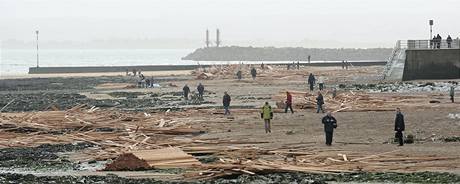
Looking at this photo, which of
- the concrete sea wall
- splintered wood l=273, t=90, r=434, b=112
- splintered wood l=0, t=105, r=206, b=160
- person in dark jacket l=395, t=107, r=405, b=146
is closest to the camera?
person in dark jacket l=395, t=107, r=405, b=146

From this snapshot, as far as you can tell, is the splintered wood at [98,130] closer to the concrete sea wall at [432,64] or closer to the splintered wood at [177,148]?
the splintered wood at [177,148]

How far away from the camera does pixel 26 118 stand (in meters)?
28.6

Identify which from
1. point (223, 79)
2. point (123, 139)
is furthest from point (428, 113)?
point (223, 79)

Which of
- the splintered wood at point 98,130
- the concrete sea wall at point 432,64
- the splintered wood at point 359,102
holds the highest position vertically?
the concrete sea wall at point 432,64

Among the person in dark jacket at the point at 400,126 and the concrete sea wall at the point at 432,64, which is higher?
the concrete sea wall at the point at 432,64

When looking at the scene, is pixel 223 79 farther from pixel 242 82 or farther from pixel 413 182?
pixel 413 182

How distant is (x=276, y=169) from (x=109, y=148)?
6269 mm

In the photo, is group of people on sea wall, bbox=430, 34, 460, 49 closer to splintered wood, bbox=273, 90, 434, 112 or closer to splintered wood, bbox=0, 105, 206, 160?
splintered wood, bbox=273, 90, 434, 112

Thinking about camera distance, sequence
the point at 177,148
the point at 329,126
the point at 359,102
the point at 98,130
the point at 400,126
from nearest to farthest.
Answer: the point at 177,148, the point at 400,126, the point at 329,126, the point at 98,130, the point at 359,102

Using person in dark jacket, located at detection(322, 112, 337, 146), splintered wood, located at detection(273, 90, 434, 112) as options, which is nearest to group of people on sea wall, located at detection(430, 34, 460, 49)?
splintered wood, located at detection(273, 90, 434, 112)

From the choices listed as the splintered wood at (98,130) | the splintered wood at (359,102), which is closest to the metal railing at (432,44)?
the splintered wood at (359,102)

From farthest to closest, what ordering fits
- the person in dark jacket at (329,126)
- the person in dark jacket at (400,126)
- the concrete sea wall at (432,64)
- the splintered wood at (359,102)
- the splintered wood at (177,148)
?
the concrete sea wall at (432,64), the splintered wood at (359,102), the person in dark jacket at (329,126), the person in dark jacket at (400,126), the splintered wood at (177,148)

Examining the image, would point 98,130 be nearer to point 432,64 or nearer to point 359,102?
point 359,102

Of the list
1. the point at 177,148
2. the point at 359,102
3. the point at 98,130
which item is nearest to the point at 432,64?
the point at 359,102
